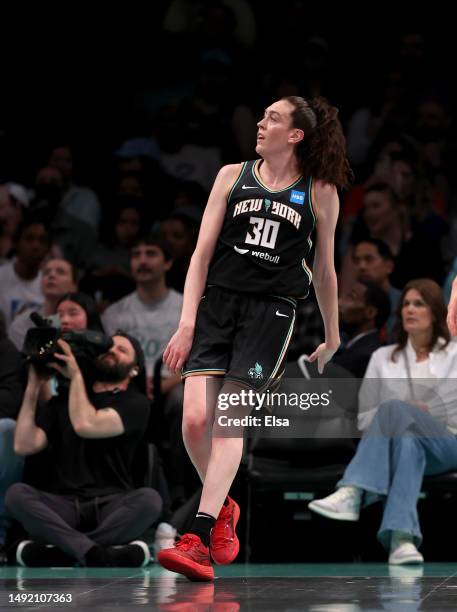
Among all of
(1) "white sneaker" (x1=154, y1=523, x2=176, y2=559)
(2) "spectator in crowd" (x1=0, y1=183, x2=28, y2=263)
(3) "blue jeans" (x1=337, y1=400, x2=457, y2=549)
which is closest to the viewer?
(3) "blue jeans" (x1=337, y1=400, x2=457, y2=549)

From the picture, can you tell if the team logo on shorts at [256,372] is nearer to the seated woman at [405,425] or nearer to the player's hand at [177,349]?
the player's hand at [177,349]

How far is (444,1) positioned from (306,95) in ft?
5.40

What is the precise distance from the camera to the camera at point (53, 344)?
6422 millimetres

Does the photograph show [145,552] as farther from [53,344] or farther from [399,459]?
[399,459]

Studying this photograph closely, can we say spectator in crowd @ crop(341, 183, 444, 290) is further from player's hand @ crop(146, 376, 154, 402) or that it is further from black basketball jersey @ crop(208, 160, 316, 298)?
black basketball jersey @ crop(208, 160, 316, 298)

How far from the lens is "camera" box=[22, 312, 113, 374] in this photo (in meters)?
6.42

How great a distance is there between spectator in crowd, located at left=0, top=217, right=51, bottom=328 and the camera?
5.85ft

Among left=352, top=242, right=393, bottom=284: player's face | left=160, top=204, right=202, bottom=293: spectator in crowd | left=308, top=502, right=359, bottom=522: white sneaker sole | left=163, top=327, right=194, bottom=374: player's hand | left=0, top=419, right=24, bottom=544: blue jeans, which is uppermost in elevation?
left=160, top=204, right=202, bottom=293: spectator in crowd

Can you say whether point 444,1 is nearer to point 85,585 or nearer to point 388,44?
point 388,44

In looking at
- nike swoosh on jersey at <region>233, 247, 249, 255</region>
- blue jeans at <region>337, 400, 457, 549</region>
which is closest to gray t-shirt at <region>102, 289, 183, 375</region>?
blue jeans at <region>337, 400, 457, 549</region>

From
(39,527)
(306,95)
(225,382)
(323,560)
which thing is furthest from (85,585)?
(306,95)

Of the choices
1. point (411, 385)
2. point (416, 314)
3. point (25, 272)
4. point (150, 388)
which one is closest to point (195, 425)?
point (411, 385)

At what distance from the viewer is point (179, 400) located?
7.11 metres

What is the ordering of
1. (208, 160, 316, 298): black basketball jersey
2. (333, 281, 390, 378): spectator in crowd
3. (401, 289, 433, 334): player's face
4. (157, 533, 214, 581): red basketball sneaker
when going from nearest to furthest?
1. (157, 533, 214, 581): red basketball sneaker
2. (208, 160, 316, 298): black basketball jersey
3. (401, 289, 433, 334): player's face
4. (333, 281, 390, 378): spectator in crowd
